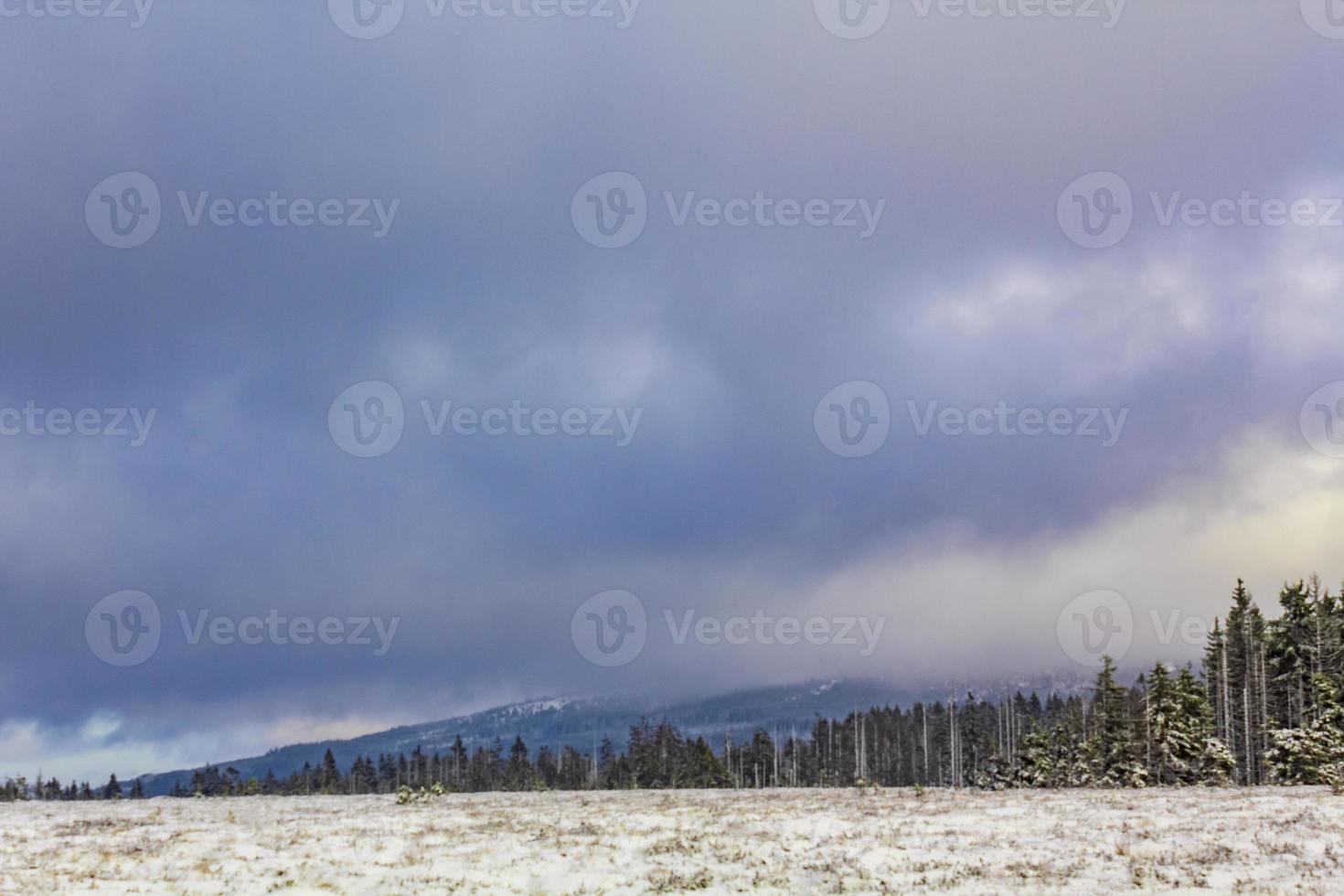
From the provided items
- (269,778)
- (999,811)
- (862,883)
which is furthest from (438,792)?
(269,778)

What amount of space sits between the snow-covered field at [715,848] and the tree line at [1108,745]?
13.5m

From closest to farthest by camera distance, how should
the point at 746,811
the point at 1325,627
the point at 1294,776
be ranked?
the point at 746,811
the point at 1294,776
the point at 1325,627

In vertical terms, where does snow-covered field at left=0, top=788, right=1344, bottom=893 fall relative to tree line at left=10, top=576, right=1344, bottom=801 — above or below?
above

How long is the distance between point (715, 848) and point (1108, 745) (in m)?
60.6

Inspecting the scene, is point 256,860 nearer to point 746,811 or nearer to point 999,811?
point 746,811

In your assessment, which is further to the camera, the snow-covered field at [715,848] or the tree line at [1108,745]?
the tree line at [1108,745]

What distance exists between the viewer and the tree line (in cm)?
7056

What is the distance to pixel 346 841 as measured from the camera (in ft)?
107

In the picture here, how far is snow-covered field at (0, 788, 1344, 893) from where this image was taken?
1006 inches

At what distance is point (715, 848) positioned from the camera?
31.1 m

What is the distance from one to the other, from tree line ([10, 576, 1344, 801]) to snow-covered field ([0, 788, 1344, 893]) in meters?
13.5

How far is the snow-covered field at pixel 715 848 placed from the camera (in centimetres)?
2555

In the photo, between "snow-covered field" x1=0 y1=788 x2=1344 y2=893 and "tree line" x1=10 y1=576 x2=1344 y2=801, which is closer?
"snow-covered field" x1=0 y1=788 x2=1344 y2=893

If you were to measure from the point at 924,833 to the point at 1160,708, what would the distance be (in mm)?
48468
